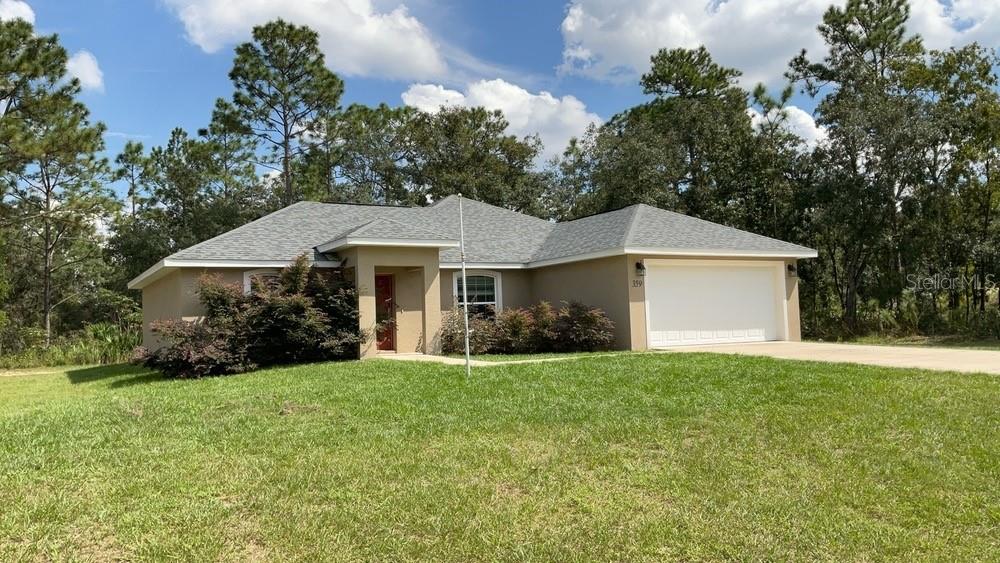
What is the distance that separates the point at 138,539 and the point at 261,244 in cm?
1264

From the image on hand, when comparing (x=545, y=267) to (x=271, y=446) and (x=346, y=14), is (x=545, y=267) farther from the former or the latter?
(x=271, y=446)

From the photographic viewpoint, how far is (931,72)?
24000 millimetres

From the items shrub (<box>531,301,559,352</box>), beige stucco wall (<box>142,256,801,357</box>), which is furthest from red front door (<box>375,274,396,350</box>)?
shrub (<box>531,301,559,352</box>)

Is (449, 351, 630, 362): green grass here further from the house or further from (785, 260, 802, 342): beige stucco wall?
(785, 260, 802, 342): beige stucco wall

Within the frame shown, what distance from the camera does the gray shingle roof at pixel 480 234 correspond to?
15656 millimetres

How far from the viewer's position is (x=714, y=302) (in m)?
17.6

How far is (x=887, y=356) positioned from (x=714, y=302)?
17.5ft

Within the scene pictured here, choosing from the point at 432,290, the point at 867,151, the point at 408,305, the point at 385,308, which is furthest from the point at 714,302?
the point at 867,151

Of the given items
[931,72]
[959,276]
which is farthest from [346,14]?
[959,276]

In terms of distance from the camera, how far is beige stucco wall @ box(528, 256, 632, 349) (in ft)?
53.3

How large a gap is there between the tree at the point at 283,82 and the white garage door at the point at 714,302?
1999 cm

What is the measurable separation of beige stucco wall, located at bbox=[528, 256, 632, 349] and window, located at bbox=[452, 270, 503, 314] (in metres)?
1.45

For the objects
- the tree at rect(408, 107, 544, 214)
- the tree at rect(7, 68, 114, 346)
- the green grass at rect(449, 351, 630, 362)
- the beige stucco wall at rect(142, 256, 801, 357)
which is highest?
the tree at rect(408, 107, 544, 214)

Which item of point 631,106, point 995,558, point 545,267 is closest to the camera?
point 995,558
